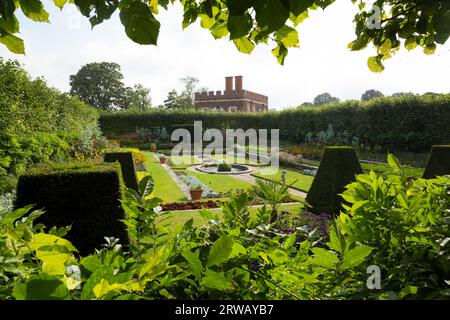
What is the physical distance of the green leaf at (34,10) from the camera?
4.20 feet

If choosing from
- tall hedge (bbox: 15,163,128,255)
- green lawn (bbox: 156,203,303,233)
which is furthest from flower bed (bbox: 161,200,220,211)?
tall hedge (bbox: 15,163,128,255)

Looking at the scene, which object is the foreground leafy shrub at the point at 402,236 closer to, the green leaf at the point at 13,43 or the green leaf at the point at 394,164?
the green leaf at the point at 394,164

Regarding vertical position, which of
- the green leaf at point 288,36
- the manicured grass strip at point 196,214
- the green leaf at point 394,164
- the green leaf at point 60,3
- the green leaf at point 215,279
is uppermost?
the green leaf at point 60,3

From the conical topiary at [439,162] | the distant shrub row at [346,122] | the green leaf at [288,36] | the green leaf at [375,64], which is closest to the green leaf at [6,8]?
the green leaf at [288,36]

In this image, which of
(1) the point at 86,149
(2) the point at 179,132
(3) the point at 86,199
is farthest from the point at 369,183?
(2) the point at 179,132

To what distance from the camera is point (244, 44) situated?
65.4 inches

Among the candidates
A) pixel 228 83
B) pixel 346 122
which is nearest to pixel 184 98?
pixel 228 83

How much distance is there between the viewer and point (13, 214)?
110 centimetres

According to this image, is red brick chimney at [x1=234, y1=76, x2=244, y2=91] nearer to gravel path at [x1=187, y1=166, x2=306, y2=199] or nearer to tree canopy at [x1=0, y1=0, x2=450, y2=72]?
gravel path at [x1=187, y1=166, x2=306, y2=199]

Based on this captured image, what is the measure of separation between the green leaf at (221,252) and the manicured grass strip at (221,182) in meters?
11.1

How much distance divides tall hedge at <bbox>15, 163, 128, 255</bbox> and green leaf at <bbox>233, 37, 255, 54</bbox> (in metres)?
4.19

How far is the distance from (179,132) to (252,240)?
33.6m

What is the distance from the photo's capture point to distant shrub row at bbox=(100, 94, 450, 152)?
63.7 feet

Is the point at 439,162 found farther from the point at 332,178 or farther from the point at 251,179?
the point at 251,179
